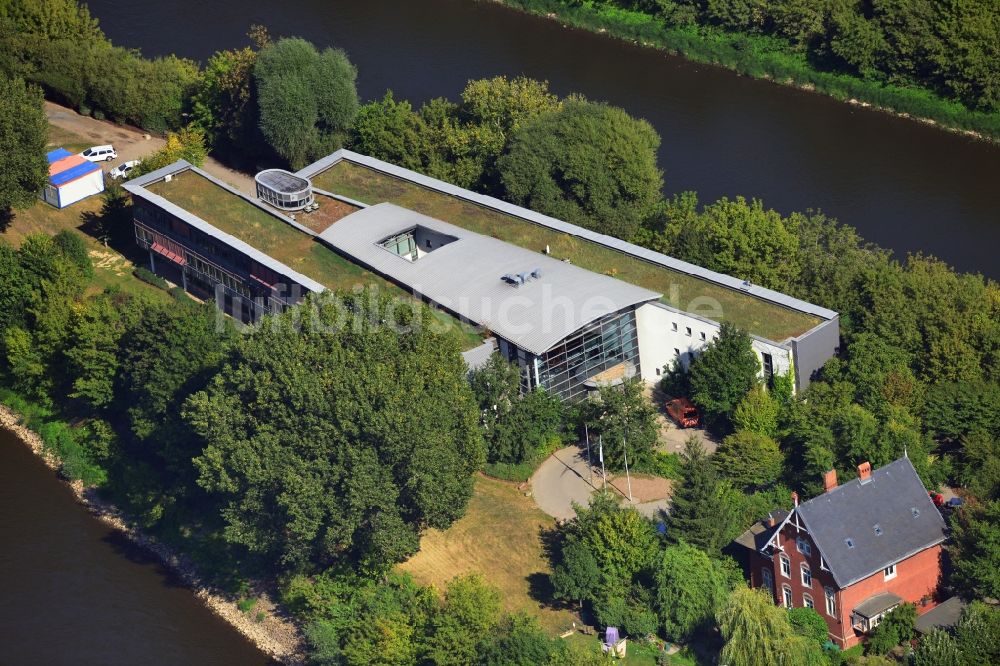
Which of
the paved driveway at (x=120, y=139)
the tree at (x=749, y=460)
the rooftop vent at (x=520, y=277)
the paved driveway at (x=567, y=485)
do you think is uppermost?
the rooftop vent at (x=520, y=277)

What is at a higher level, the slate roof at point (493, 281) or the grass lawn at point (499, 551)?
the slate roof at point (493, 281)

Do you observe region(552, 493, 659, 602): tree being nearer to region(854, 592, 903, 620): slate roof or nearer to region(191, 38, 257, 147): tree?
region(854, 592, 903, 620): slate roof

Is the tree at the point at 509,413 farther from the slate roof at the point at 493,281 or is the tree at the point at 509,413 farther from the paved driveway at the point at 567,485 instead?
the slate roof at the point at 493,281

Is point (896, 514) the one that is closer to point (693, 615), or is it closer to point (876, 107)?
point (693, 615)

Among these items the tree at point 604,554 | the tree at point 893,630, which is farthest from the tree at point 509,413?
the tree at point 893,630

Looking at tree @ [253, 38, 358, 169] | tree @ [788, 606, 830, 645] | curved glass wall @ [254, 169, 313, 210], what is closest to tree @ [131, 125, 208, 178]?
tree @ [253, 38, 358, 169]

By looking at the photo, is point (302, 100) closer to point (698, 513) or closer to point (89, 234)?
point (89, 234)

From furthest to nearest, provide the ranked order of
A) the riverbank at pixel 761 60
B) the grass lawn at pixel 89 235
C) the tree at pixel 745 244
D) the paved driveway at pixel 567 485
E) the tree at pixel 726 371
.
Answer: the riverbank at pixel 761 60
the grass lawn at pixel 89 235
the tree at pixel 745 244
the tree at pixel 726 371
the paved driveway at pixel 567 485
